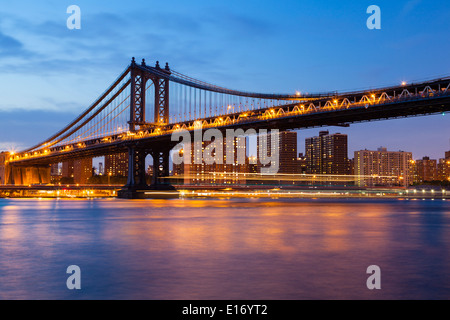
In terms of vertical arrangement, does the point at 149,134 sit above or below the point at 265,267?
above

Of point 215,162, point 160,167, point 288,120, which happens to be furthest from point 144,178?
point 215,162

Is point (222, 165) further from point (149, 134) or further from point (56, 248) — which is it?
point (56, 248)

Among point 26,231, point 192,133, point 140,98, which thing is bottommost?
point 26,231

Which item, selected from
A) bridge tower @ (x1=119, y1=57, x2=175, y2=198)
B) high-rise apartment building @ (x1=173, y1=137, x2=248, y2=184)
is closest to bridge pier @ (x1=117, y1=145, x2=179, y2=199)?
bridge tower @ (x1=119, y1=57, x2=175, y2=198)

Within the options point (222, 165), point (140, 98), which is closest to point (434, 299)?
point (140, 98)

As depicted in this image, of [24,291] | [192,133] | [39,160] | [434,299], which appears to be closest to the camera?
[434,299]

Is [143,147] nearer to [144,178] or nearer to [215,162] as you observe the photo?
[144,178]

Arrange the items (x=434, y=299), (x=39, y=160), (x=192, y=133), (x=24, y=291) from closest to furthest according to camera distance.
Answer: (x=434, y=299) < (x=24, y=291) < (x=192, y=133) < (x=39, y=160)
